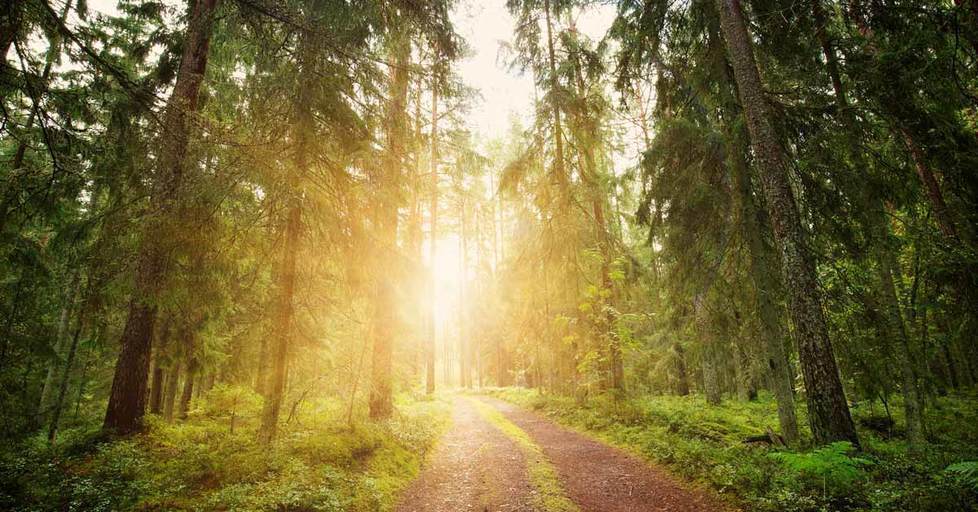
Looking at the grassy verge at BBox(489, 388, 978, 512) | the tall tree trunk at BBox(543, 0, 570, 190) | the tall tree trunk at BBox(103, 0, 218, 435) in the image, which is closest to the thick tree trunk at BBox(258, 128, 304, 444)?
the tall tree trunk at BBox(103, 0, 218, 435)

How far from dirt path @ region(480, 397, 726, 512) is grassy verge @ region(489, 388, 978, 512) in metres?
0.38

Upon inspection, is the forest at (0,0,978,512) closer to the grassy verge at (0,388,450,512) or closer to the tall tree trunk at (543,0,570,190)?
the grassy verge at (0,388,450,512)

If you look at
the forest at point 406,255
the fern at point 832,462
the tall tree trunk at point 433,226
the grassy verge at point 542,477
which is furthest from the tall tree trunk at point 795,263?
the tall tree trunk at point 433,226

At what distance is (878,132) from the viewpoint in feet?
21.5

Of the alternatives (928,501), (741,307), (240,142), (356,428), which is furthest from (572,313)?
(240,142)

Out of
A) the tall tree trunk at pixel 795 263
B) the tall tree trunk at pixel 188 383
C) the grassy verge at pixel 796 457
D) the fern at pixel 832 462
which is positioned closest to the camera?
the fern at pixel 832 462

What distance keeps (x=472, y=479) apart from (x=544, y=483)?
1.56 metres

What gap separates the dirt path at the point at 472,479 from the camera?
268 inches

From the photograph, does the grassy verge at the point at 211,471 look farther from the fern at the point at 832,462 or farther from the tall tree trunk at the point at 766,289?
the tall tree trunk at the point at 766,289

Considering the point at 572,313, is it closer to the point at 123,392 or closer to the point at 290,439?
the point at 290,439

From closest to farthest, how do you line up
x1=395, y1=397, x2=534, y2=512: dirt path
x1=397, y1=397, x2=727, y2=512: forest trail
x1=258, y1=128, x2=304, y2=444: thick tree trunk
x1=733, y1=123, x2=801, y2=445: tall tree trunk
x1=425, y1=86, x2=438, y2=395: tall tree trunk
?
1. x1=397, y1=397, x2=727, y2=512: forest trail
2. x1=395, y1=397, x2=534, y2=512: dirt path
3. x1=258, y1=128, x2=304, y2=444: thick tree trunk
4. x1=733, y1=123, x2=801, y2=445: tall tree trunk
5. x1=425, y1=86, x2=438, y2=395: tall tree trunk

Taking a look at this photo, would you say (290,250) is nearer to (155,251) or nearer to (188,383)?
(155,251)

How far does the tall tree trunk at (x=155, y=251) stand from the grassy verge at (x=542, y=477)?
761cm

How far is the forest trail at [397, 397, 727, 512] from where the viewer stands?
21.4 feet
